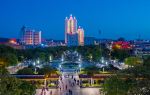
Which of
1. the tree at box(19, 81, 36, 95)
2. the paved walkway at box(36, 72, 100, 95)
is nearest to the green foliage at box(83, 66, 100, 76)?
the paved walkway at box(36, 72, 100, 95)

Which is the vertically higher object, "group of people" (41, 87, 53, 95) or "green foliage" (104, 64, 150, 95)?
"green foliage" (104, 64, 150, 95)

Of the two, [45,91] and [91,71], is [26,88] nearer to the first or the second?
[45,91]

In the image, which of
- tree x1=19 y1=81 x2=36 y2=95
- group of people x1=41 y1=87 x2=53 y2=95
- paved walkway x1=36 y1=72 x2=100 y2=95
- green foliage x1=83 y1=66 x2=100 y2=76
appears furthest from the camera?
green foliage x1=83 y1=66 x2=100 y2=76

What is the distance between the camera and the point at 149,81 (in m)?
21.1

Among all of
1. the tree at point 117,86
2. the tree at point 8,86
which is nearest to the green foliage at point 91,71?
the tree at point 117,86

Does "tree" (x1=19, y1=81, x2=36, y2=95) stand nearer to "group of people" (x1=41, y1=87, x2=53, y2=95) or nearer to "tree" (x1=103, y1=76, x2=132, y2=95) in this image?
"tree" (x1=103, y1=76, x2=132, y2=95)

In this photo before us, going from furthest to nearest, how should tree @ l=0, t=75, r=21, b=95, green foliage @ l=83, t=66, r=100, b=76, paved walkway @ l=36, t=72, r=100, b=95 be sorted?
1. green foliage @ l=83, t=66, r=100, b=76
2. paved walkway @ l=36, t=72, r=100, b=95
3. tree @ l=0, t=75, r=21, b=95

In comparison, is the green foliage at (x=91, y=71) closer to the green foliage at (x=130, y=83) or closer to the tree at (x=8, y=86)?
the green foliage at (x=130, y=83)

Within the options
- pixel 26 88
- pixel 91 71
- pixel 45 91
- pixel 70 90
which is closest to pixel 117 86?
pixel 26 88

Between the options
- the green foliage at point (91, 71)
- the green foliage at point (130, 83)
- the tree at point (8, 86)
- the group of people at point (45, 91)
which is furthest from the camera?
the green foliage at point (91, 71)

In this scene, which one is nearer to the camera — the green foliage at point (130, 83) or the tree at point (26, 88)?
the green foliage at point (130, 83)

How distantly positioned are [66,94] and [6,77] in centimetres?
1583

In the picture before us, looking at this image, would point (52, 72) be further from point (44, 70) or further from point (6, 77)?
point (6, 77)

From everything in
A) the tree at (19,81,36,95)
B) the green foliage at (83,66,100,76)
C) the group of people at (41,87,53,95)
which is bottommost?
the group of people at (41,87,53,95)
